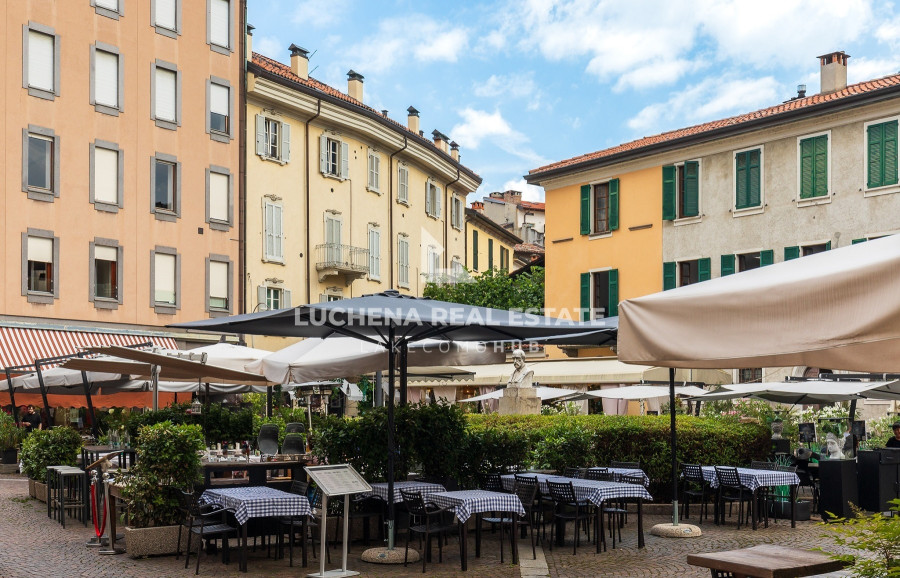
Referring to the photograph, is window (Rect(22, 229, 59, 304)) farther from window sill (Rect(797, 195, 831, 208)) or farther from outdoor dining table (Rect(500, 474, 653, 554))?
window sill (Rect(797, 195, 831, 208))

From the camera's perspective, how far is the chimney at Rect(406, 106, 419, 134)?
48281 mm

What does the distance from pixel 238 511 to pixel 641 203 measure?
26683 mm

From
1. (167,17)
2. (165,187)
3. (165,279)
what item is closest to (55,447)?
(165,279)

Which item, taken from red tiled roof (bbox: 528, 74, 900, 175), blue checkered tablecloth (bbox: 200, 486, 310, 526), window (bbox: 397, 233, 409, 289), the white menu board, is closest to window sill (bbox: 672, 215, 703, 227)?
red tiled roof (bbox: 528, 74, 900, 175)

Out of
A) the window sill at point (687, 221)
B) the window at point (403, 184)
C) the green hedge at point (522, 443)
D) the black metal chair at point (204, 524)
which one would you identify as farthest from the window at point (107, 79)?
the black metal chair at point (204, 524)

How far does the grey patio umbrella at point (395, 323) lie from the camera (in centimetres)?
1045

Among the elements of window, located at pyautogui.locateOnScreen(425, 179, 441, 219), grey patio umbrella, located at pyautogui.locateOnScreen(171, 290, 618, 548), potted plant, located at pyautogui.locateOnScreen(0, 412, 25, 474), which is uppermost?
window, located at pyautogui.locateOnScreen(425, 179, 441, 219)

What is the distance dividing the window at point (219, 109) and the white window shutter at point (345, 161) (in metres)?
5.58

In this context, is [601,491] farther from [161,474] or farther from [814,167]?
[814,167]

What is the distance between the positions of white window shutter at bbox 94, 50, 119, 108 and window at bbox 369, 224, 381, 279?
492 inches

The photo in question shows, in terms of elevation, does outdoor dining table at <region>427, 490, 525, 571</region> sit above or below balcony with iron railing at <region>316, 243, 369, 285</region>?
below

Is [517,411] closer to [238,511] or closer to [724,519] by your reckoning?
[724,519]

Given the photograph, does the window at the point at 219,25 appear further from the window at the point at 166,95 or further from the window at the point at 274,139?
the window at the point at 274,139

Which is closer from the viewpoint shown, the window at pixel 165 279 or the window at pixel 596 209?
the window at pixel 165 279
